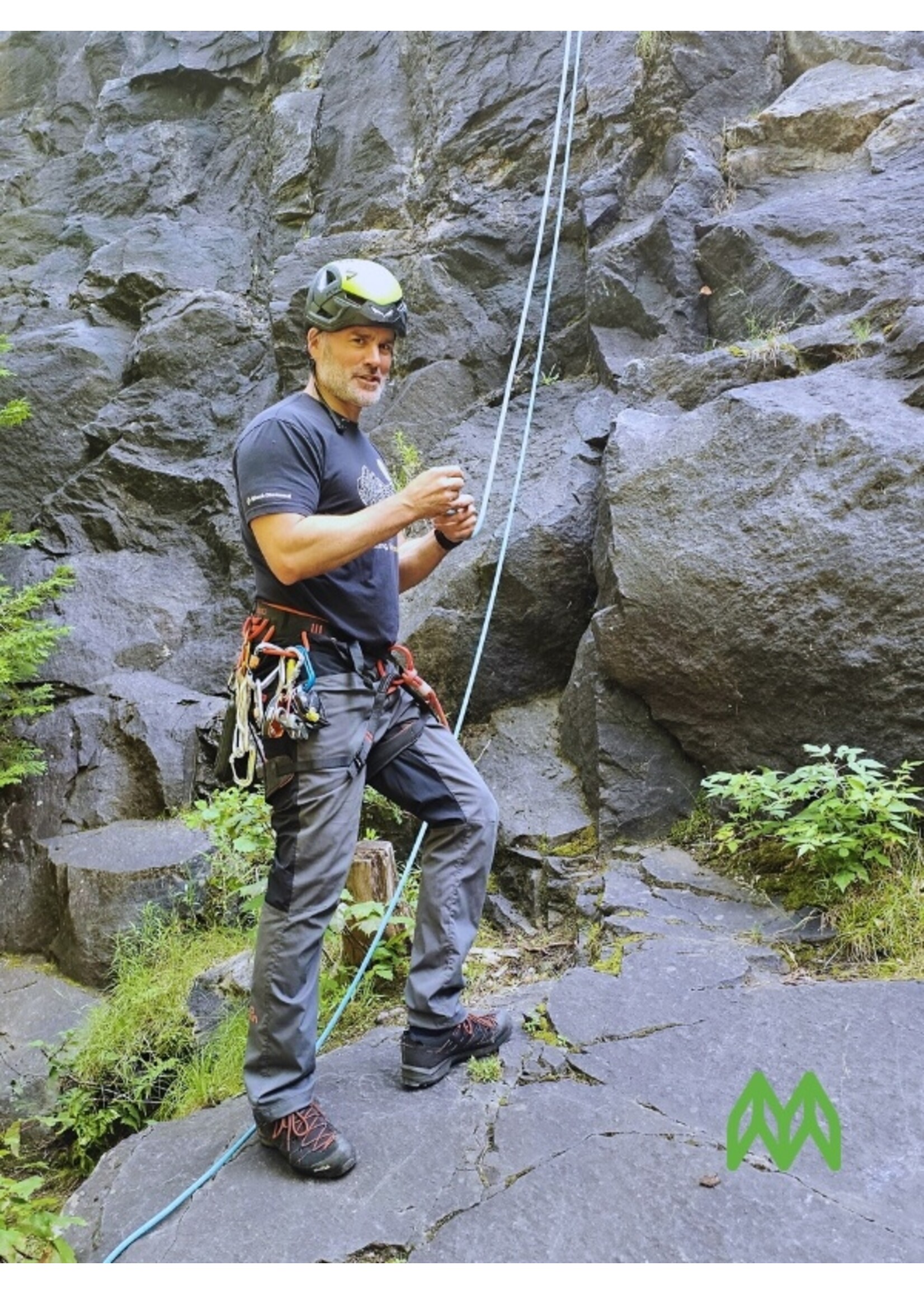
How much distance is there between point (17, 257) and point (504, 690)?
32.7ft

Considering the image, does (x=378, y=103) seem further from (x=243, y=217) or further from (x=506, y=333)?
(x=506, y=333)

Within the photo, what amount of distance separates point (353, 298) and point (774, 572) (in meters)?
2.72

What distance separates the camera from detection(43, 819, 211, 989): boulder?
19.3 ft

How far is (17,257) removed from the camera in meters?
12.2

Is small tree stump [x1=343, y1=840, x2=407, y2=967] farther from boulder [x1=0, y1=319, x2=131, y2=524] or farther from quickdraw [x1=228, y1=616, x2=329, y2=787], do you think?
boulder [x1=0, y1=319, x2=131, y2=524]

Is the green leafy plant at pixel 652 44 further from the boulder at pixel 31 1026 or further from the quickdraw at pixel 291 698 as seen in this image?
the boulder at pixel 31 1026

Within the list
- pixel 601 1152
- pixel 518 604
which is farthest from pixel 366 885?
pixel 518 604

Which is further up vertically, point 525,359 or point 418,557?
point 525,359

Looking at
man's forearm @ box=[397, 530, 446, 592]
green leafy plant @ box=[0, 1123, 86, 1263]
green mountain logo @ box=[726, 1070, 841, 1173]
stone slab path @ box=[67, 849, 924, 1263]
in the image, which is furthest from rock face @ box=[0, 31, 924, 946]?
green leafy plant @ box=[0, 1123, 86, 1263]

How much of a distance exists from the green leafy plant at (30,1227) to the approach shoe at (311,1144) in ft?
1.98

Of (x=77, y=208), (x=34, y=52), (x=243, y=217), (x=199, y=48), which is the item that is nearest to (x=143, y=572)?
(x=243, y=217)

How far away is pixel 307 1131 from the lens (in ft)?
9.38

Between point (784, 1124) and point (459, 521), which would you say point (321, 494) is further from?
point (784, 1124)

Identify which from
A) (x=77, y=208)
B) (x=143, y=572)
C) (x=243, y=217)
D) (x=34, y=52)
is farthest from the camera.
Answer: (x=34, y=52)
